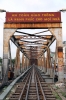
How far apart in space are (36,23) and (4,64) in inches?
201

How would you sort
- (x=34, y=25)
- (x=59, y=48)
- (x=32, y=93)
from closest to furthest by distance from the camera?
(x=32, y=93)
(x=59, y=48)
(x=34, y=25)

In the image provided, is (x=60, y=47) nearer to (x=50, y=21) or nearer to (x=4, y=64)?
(x=50, y=21)

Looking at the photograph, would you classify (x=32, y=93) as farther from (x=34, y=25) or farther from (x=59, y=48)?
(x=34, y=25)

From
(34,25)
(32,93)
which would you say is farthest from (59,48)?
(32,93)

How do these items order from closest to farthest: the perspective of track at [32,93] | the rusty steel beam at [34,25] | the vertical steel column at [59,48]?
the perspective of track at [32,93], the vertical steel column at [59,48], the rusty steel beam at [34,25]

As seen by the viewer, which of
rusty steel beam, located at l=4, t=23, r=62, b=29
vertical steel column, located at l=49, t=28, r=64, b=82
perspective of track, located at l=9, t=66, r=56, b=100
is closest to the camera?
perspective of track, located at l=9, t=66, r=56, b=100

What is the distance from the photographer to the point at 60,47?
19391mm

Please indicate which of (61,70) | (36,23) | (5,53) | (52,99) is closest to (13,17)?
(36,23)

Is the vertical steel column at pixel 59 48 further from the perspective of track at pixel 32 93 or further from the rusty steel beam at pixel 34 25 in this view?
the perspective of track at pixel 32 93

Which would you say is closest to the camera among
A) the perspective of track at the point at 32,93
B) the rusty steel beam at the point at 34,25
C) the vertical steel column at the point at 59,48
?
the perspective of track at the point at 32,93

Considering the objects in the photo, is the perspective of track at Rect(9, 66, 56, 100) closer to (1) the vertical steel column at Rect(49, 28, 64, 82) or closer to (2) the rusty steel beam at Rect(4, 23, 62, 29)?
(1) the vertical steel column at Rect(49, 28, 64, 82)

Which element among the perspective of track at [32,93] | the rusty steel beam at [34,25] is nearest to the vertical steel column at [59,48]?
the rusty steel beam at [34,25]

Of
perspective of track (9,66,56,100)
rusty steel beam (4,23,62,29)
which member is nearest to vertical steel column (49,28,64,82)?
rusty steel beam (4,23,62,29)

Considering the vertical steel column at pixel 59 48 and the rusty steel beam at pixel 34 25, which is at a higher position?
the rusty steel beam at pixel 34 25
